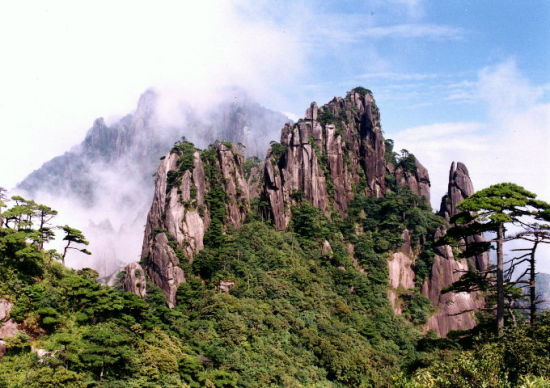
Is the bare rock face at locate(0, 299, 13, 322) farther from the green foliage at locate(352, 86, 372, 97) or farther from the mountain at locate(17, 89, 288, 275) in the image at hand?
the mountain at locate(17, 89, 288, 275)

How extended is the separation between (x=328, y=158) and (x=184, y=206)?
116 ft

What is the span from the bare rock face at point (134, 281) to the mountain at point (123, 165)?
10425 centimetres

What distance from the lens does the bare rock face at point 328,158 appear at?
235ft

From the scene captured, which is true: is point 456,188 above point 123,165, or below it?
below

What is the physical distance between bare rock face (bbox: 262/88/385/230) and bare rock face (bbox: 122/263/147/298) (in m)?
29.6

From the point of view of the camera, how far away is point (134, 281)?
4094 centimetres

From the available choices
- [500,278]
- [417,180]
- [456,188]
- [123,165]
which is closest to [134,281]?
[500,278]

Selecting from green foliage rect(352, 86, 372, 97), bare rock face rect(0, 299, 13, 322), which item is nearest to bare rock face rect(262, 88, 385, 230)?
green foliage rect(352, 86, 372, 97)

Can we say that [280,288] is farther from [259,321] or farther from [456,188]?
[456,188]

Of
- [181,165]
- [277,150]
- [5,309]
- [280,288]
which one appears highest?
[277,150]

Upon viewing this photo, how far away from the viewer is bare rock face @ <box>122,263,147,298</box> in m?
40.9

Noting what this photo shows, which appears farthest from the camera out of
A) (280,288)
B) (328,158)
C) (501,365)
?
(328,158)

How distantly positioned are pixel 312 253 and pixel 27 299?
43.0 metres

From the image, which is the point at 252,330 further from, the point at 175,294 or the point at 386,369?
the point at 386,369
